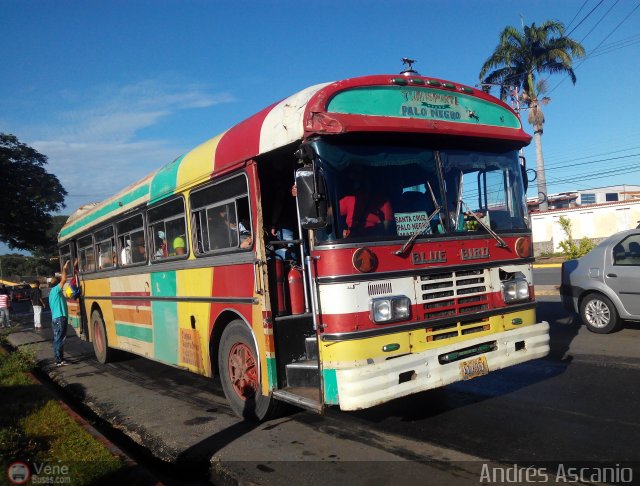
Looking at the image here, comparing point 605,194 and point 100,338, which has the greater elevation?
point 605,194

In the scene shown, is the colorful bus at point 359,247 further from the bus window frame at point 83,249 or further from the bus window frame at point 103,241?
the bus window frame at point 83,249

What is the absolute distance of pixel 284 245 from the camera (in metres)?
5.75

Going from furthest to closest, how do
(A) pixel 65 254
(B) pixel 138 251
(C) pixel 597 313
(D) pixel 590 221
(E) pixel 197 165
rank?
(D) pixel 590 221
(A) pixel 65 254
(C) pixel 597 313
(B) pixel 138 251
(E) pixel 197 165

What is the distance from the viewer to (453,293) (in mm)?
5160

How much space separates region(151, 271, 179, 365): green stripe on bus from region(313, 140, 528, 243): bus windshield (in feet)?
11.3

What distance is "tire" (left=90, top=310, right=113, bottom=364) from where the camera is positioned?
425 inches

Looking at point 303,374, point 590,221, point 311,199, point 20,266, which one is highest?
point 20,266

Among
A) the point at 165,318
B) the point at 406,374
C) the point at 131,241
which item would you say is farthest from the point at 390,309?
the point at 131,241

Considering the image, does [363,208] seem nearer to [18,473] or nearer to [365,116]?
[365,116]

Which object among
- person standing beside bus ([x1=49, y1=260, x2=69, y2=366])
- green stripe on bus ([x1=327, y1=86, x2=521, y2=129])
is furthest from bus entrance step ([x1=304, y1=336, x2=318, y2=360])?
person standing beside bus ([x1=49, y1=260, x2=69, y2=366])

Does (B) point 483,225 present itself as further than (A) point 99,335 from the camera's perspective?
No

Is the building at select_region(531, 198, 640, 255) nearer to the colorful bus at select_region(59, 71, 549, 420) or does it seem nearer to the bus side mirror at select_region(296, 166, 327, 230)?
the colorful bus at select_region(59, 71, 549, 420)

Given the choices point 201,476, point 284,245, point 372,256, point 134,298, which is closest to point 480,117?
point 372,256

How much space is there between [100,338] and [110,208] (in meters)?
2.90
